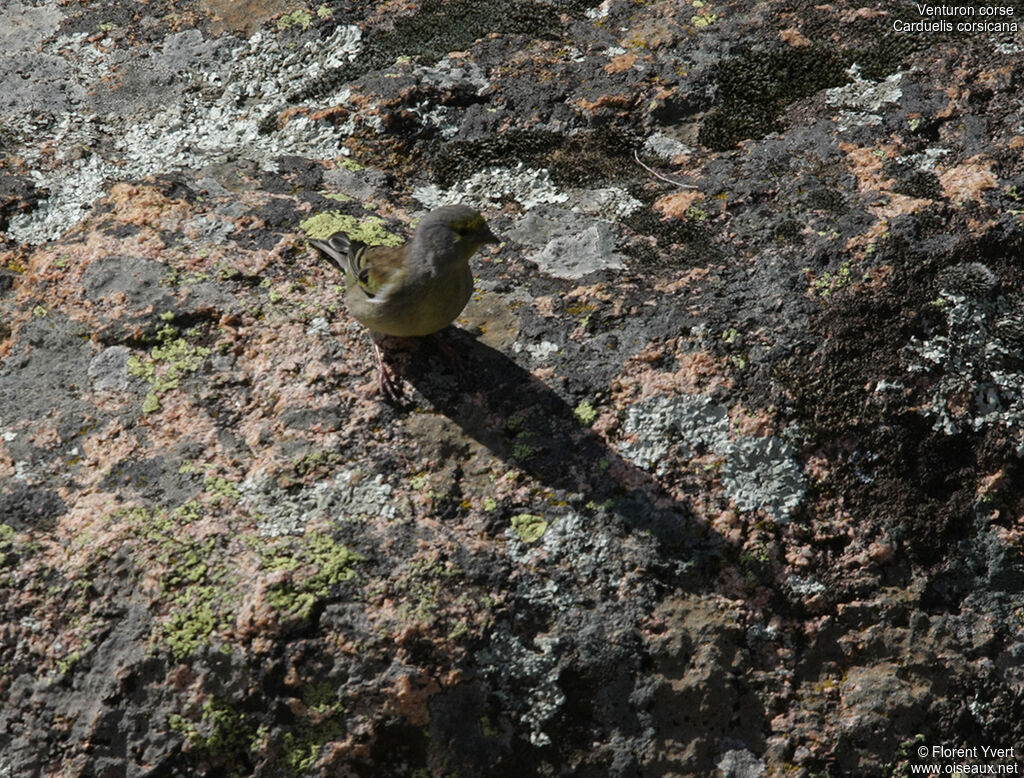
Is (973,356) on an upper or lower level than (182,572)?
lower

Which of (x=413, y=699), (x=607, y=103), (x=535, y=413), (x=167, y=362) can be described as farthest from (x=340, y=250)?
(x=413, y=699)

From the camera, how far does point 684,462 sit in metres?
3.31

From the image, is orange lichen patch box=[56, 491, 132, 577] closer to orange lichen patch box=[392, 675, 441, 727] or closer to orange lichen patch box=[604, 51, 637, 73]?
orange lichen patch box=[392, 675, 441, 727]

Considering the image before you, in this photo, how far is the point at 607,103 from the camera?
462 centimetres

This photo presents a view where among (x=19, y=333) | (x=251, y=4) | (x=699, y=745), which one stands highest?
(x=251, y=4)

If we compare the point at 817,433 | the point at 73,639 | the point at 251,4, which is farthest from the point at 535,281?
the point at 251,4

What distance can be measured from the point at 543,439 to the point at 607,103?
217 centimetres

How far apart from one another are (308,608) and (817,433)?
78.5 inches

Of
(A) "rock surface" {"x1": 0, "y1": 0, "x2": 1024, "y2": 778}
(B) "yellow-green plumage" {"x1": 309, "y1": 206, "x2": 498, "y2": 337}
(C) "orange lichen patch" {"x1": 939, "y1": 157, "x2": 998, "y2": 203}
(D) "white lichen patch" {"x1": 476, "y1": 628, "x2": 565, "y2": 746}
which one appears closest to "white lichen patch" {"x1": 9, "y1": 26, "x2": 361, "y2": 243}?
(A) "rock surface" {"x1": 0, "y1": 0, "x2": 1024, "y2": 778}

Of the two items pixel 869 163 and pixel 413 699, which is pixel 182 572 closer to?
pixel 413 699

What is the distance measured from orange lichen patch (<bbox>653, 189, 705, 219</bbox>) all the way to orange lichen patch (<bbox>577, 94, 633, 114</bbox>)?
73 centimetres

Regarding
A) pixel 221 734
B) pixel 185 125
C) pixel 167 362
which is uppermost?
pixel 185 125

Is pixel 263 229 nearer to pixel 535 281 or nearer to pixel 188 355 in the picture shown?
pixel 188 355

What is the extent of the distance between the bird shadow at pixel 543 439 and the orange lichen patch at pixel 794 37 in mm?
2511
